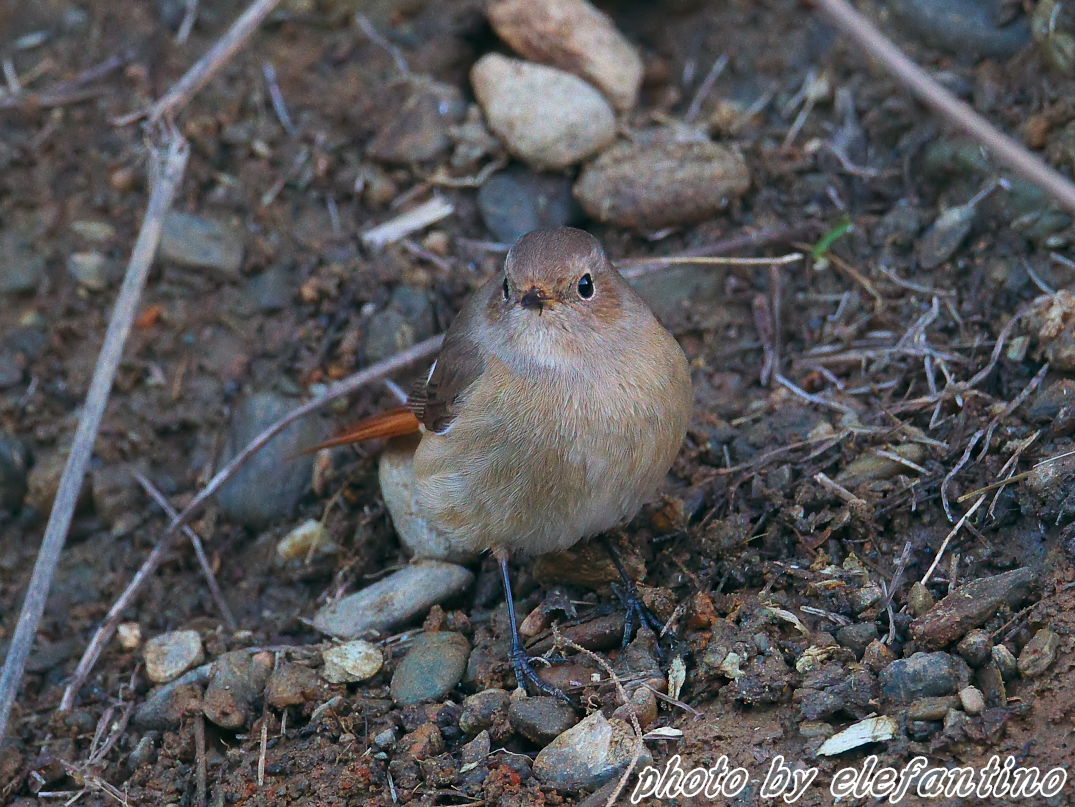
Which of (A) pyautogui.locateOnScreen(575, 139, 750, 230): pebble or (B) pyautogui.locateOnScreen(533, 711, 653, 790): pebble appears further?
(A) pyautogui.locateOnScreen(575, 139, 750, 230): pebble

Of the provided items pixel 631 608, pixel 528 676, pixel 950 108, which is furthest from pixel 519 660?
pixel 950 108

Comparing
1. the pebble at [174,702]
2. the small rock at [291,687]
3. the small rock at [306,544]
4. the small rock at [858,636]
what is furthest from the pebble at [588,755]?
the small rock at [306,544]

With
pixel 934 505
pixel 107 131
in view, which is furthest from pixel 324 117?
→ pixel 934 505

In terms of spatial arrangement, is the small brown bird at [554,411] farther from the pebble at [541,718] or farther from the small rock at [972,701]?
the small rock at [972,701]

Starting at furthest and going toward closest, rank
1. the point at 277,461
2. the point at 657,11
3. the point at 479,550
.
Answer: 1. the point at 657,11
2. the point at 277,461
3. the point at 479,550

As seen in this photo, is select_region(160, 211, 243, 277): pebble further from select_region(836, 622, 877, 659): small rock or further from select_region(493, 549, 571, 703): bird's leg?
select_region(836, 622, 877, 659): small rock

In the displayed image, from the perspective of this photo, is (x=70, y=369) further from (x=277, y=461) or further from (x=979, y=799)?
(x=979, y=799)

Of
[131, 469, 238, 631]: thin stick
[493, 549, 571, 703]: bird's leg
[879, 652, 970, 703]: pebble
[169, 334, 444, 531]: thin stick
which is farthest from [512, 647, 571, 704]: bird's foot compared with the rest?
[169, 334, 444, 531]: thin stick
